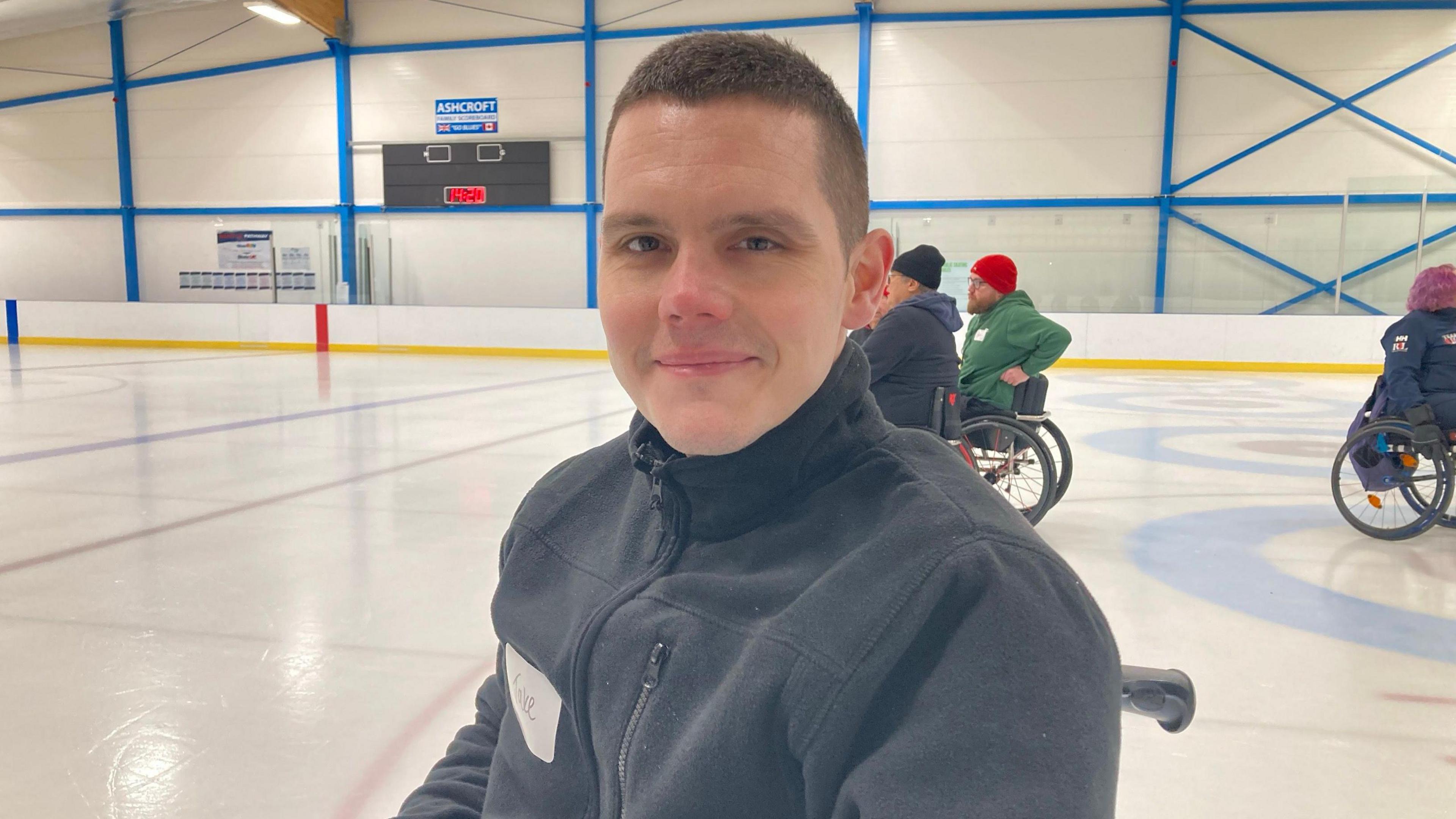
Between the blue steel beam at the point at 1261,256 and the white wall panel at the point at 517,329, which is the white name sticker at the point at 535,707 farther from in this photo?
the blue steel beam at the point at 1261,256

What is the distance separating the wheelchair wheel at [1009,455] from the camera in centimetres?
429

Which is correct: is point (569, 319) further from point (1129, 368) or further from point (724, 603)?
point (724, 603)

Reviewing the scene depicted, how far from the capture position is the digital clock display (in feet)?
51.8

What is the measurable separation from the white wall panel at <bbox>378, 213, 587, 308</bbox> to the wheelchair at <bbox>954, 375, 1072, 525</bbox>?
1193 centimetres

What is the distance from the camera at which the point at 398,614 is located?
3.03m

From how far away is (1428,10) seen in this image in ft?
43.4

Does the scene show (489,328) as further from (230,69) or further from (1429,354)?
(1429,354)

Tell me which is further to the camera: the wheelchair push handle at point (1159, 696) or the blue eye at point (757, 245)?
the wheelchair push handle at point (1159, 696)

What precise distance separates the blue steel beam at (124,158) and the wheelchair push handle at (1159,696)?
66.0 feet

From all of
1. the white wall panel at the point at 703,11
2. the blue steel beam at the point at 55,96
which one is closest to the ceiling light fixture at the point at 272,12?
the white wall panel at the point at 703,11

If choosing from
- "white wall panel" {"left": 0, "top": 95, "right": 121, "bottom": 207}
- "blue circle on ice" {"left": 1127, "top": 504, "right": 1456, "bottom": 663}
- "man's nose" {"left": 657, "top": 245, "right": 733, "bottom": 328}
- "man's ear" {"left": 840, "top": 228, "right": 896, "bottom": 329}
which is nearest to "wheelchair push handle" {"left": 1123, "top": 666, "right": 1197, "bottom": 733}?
"man's ear" {"left": 840, "top": 228, "right": 896, "bottom": 329}

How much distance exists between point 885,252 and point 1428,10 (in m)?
16.6

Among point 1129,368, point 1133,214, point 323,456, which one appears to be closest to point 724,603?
point 323,456

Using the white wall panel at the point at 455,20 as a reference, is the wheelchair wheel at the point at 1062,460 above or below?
below
